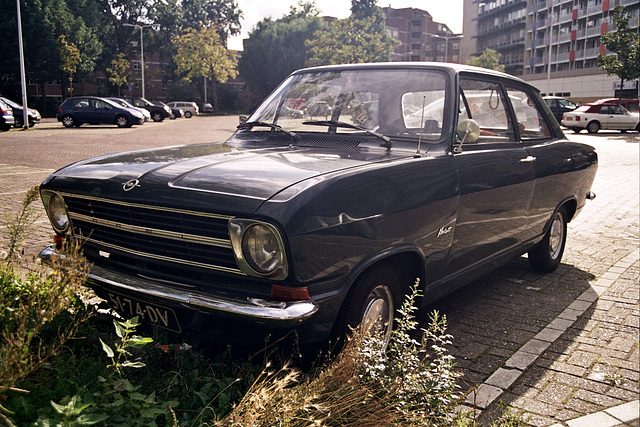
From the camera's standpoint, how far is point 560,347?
4.07 m

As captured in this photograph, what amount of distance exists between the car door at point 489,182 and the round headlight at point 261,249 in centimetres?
156


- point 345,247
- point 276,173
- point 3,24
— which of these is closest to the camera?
point 345,247

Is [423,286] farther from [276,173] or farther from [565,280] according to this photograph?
[565,280]

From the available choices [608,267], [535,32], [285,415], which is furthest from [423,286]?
[535,32]

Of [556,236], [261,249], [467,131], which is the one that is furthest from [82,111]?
[261,249]

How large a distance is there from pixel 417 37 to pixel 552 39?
36.9m

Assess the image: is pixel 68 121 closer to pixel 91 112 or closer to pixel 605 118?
pixel 91 112

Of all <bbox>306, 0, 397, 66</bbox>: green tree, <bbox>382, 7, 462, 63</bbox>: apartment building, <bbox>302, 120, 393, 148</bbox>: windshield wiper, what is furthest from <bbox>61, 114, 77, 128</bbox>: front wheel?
<bbox>382, 7, 462, 63</bbox>: apartment building

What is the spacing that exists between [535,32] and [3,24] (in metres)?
71.1

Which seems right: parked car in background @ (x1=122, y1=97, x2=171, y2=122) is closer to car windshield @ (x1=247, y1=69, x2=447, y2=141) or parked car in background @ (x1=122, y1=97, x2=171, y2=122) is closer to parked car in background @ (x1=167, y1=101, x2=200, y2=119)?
parked car in background @ (x1=167, y1=101, x2=200, y2=119)

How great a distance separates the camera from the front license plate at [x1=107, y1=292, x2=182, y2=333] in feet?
9.85

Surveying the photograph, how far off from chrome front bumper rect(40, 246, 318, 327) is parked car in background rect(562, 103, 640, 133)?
3114 centimetres

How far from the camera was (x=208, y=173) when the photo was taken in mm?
3225

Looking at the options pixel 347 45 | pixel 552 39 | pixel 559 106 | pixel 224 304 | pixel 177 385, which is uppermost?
pixel 552 39
